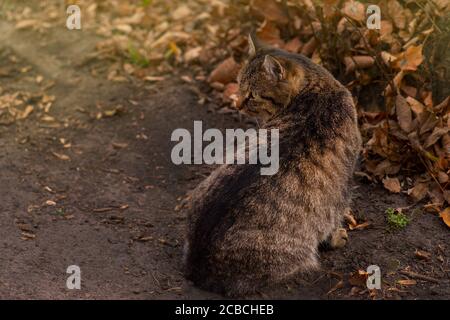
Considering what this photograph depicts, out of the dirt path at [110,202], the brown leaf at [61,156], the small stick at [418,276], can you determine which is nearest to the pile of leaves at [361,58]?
the dirt path at [110,202]

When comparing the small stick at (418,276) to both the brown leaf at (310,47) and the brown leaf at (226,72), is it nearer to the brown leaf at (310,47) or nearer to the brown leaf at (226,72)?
the brown leaf at (310,47)

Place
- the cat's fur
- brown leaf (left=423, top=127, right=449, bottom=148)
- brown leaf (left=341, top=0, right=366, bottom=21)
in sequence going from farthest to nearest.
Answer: brown leaf (left=341, top=0, right=366, bottom=21), brown leaf (left=423, top=127, right=449, bottom=148), the cat's fur

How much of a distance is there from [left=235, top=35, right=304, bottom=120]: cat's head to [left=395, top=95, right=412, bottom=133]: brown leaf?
100cm

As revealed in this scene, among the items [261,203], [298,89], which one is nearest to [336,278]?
[261,203]

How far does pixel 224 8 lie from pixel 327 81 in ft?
9.15

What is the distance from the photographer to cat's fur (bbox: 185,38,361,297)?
4.37m

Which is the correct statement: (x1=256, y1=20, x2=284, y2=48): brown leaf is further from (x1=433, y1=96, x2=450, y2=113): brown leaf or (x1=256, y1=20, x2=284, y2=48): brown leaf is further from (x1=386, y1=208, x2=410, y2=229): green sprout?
(x1=386, y1=208, x2=410, y2=229): green sprout

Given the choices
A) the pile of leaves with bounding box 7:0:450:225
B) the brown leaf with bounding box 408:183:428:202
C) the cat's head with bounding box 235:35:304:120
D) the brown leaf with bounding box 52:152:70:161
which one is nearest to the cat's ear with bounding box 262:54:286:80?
the cat's head with bounding box 235:35:304:120

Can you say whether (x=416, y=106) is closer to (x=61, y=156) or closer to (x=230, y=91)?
(x=230, y=91)

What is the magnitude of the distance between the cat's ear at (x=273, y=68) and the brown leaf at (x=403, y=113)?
3.68 ft

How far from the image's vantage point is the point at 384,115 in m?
5.80

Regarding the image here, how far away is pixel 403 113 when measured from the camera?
5516mm
